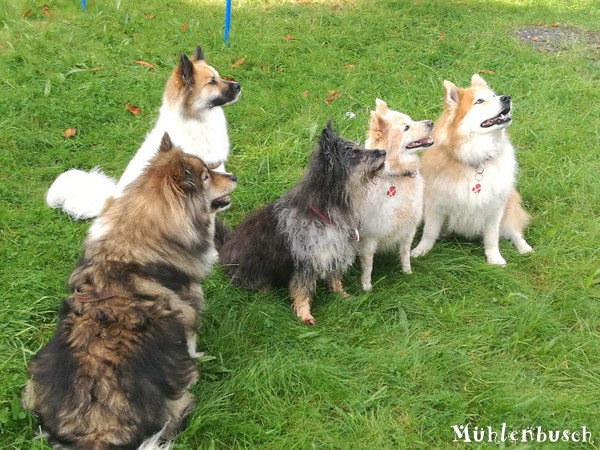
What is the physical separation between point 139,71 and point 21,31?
6.35ft

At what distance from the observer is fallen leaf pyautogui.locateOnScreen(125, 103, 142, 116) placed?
205 inches

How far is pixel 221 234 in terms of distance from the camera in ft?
12.1

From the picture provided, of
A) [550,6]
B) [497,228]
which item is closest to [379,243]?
[497,228]

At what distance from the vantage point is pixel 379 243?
11.4 ft

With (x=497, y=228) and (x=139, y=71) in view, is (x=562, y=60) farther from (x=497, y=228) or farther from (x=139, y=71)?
(x=139, y=71)

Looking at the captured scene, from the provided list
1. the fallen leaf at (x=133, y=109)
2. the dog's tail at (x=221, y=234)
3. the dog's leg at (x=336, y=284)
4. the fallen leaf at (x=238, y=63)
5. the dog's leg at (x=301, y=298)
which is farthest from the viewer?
the fallen leaf at (x=238, y=63)

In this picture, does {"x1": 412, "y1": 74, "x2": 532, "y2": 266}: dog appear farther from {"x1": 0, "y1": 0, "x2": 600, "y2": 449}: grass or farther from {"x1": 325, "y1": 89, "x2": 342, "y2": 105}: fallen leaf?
{"x1": 325, "y1": 89, "x2": 342, "y2": 105}: fallen leaf

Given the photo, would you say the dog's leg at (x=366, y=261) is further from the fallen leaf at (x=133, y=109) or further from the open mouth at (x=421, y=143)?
the fallen leaf at (x=133, y=109)

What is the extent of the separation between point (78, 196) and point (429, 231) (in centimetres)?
274

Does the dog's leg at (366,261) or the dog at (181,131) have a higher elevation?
the dog at (181,131)

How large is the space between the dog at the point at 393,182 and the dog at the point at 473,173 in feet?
0.94

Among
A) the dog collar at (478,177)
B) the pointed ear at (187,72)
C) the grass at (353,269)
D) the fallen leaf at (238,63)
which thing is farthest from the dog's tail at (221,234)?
the fallen leaf at (238,63)

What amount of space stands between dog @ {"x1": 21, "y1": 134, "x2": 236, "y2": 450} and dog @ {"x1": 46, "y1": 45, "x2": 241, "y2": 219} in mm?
1260

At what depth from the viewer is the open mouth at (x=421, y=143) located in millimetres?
3303
